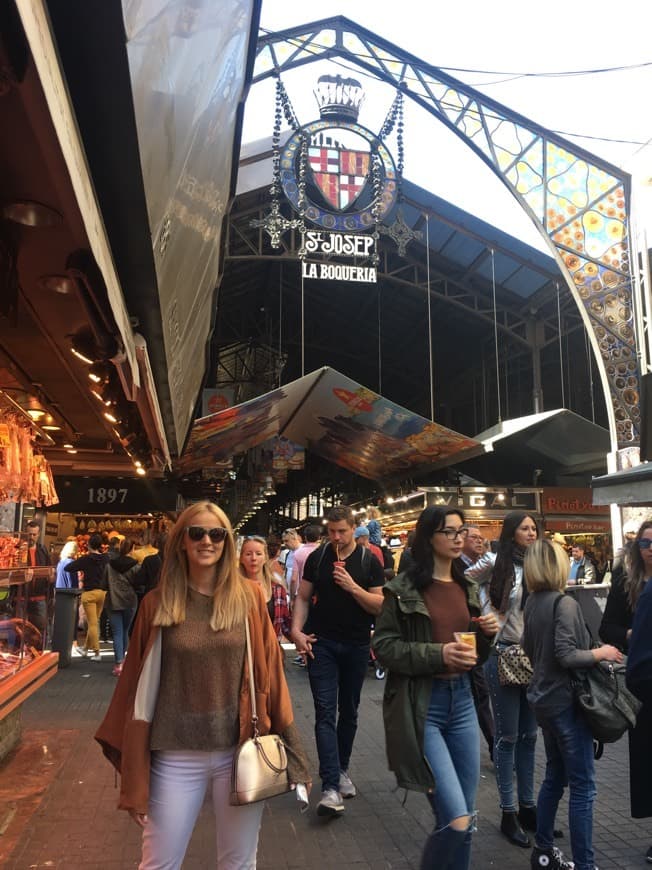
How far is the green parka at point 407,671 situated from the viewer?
2.83 meters

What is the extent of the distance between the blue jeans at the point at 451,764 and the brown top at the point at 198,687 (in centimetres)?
86

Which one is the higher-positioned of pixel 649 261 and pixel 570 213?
pixel 570 213

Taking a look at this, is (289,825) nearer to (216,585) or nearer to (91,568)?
(216,585)

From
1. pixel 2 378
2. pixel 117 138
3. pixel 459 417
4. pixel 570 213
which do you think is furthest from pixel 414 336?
pixel 117 138

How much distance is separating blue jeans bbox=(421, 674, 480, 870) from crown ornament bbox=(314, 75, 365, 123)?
12906 mm

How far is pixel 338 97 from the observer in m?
13.9

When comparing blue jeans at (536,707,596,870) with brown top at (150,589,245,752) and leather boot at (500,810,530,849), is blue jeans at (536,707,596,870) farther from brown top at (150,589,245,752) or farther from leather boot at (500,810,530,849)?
brown top at (150,589,245,752)

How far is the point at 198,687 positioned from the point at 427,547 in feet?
3.97

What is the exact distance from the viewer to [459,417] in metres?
29.2

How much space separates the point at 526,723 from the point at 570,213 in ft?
40.3

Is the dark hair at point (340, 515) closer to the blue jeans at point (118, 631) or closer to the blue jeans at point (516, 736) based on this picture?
the blue jeans at point (516, 736)

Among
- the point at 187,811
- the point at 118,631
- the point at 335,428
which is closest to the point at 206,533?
the point at 187,811

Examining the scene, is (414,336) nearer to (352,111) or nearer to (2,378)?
(352,111)

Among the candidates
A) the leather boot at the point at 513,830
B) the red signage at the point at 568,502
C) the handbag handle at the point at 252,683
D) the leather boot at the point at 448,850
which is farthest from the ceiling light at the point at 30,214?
the red signage at the point at 568,502
